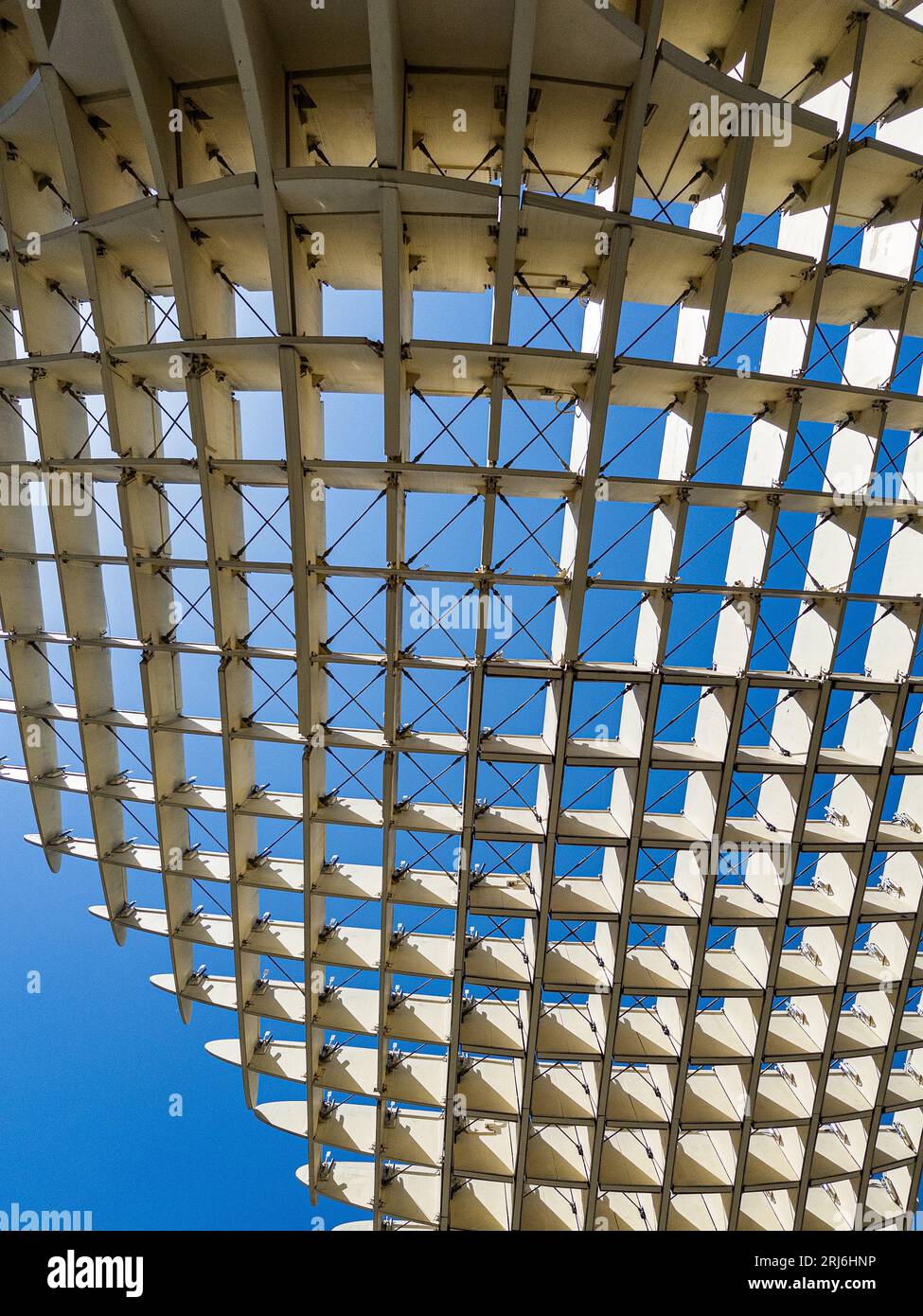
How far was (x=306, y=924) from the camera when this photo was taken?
17.1 meters

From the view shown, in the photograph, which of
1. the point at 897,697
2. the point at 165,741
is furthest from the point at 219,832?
the point at 897,697

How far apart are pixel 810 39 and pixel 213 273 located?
1211cm

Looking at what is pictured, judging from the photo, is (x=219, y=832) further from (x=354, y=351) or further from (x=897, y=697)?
(x=897, y=697)

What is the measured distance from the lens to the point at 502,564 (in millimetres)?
13812

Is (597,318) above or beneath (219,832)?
above

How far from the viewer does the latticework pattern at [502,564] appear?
10.9 metres

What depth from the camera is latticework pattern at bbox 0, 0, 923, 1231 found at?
1088 cm

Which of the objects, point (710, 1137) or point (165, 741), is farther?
point (710, 1137)

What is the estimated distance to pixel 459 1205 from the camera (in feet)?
63.1
